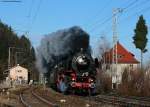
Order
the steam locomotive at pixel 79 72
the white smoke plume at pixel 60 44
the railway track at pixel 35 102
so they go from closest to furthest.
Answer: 1. the railway track at pixel 35 102
2. the steam locomotive at pixel 79 72
3. the white smoke plume at pixel 60 44

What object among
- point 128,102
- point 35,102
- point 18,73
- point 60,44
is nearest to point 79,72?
point 60,44

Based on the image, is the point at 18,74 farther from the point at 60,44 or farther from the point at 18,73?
the point at 60,44

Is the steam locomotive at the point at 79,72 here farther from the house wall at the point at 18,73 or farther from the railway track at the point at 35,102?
the house wall at the point at 18,73

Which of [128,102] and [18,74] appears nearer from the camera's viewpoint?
[128,102]

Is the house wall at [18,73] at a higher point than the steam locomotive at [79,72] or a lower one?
higher

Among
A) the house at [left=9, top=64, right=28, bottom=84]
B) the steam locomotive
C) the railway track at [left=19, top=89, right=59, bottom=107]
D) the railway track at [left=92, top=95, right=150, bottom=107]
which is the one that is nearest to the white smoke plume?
the steam locomotive

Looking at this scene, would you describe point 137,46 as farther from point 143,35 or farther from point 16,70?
point 16,70

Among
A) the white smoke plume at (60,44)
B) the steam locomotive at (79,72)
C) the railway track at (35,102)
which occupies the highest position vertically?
the white smoke plume at (60,44)

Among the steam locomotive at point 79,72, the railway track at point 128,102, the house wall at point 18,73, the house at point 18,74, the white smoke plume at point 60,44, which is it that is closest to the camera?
the railway track at point 128,102

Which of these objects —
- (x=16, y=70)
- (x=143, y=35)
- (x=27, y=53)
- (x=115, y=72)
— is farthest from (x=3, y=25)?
(x=115, y=72)

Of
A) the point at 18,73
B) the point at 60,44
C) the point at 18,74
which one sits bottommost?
the point at 60,44

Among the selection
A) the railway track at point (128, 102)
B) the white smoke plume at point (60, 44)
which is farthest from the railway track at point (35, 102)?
the white smoke plume at point (60, 44)

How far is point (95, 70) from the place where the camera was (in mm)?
39844

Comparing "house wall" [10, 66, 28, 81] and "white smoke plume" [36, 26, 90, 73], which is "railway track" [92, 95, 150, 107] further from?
"house wall" [10, 66, 28, 81]
